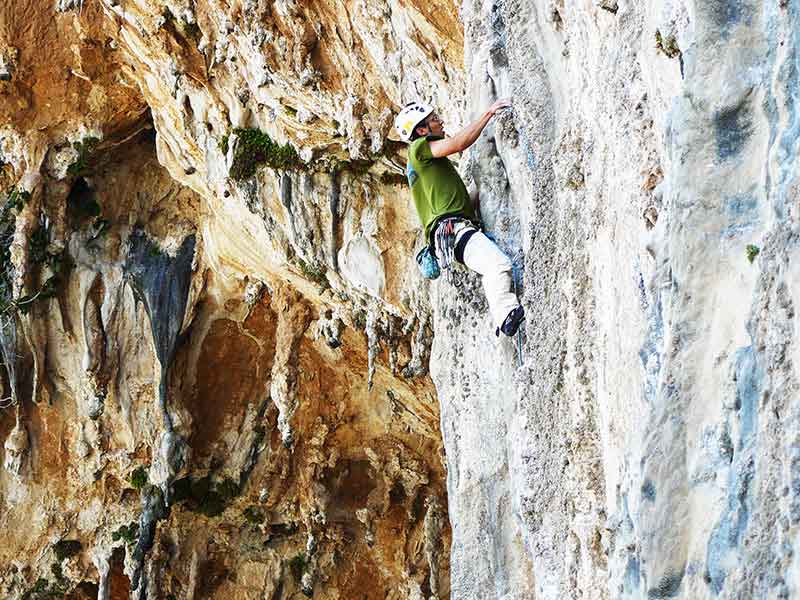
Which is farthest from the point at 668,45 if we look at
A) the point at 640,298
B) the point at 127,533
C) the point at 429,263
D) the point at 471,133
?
the point at 127,533

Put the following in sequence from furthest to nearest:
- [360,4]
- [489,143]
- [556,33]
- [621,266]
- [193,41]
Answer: [193,41]
[360,4]
[489,143]
[556,33]
[621,266]

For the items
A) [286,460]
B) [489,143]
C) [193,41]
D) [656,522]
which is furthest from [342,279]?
[656,522]

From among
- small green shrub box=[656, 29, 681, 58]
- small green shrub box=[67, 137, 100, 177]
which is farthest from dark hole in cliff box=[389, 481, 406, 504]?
small green shrub box=[656, 29, 681, 58]

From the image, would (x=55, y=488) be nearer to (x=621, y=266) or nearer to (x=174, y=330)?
(x=174, y=330)

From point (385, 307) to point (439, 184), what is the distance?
16.3ft

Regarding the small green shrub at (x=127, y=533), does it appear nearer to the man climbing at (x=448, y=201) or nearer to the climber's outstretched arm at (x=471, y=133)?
the man climbing at (x=448, y=201)

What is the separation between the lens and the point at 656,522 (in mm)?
3854

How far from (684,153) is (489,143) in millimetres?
2568

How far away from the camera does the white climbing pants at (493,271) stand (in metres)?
5.80

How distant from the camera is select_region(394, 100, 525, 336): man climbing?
231 inches

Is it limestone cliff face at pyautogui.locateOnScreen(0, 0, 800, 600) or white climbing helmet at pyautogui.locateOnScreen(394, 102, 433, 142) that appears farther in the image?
white climbing helmet at pyautogui.locateOnScreen(394, 102, 433, 142)

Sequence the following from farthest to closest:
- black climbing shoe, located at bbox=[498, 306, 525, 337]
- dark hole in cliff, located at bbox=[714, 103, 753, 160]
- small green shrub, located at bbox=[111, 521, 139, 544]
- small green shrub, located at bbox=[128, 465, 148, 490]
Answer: small green shrub, located at bbox=[111, 521, 139, 544] → small green shrub, located at bbox=[128, 465, 148, 490] → black climbing shoe, located at bbox=[498, 306, 525, 337] → dark hole in cliff, located at bbox=[714, 103, 753, 160]

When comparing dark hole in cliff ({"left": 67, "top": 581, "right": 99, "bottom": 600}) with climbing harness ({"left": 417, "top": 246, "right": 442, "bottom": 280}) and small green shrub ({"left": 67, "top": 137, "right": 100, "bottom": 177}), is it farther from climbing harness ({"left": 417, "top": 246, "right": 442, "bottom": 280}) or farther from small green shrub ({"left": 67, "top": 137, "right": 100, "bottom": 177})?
climbing harness ({"left": 417, "top": 246, "right": 442, "bottom": 280})

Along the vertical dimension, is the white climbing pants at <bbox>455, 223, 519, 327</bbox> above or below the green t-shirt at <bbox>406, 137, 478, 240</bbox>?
below
